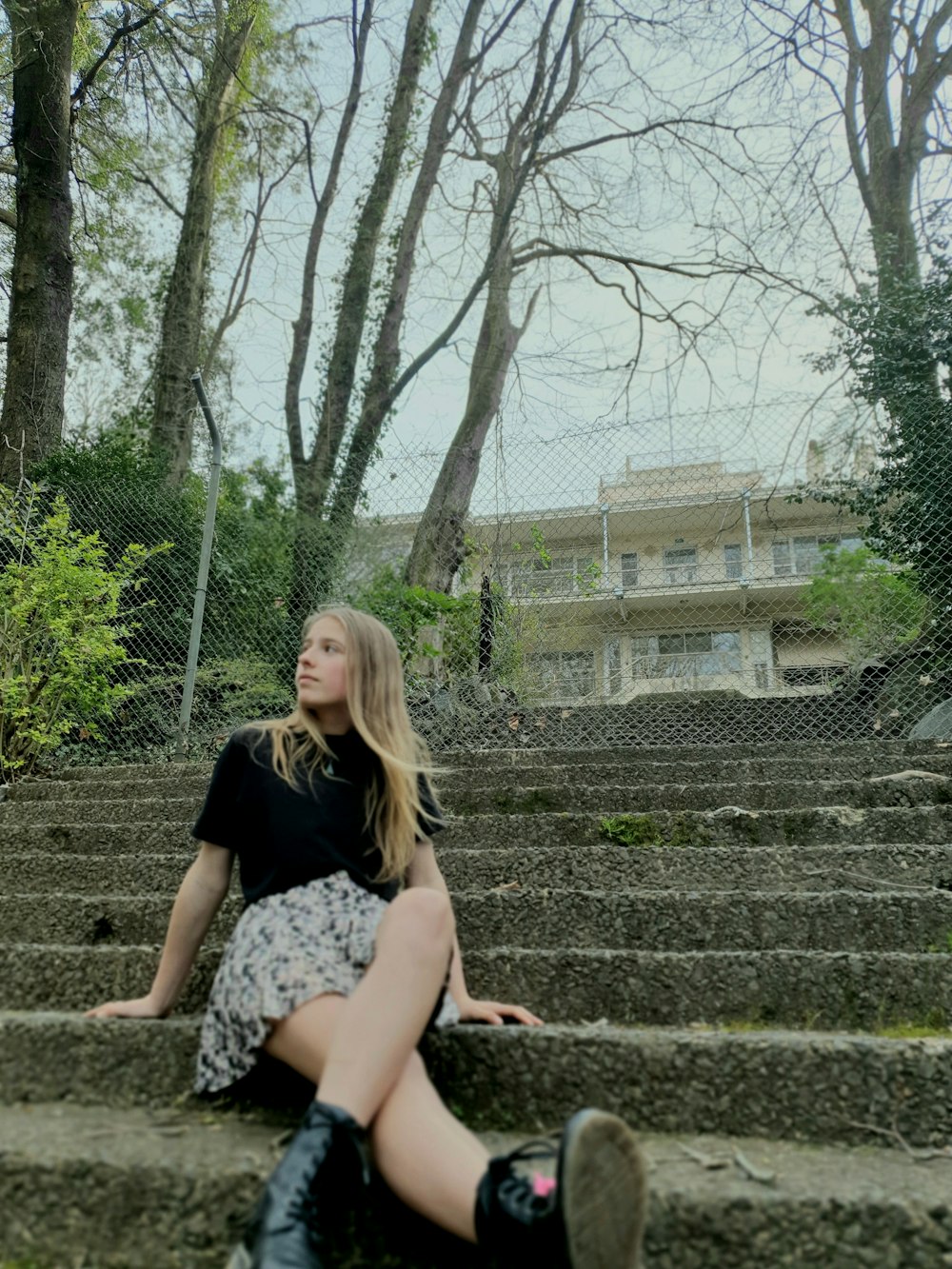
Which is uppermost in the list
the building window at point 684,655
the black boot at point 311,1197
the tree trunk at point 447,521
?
the tree trunk at point 447,521

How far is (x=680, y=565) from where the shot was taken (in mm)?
4305

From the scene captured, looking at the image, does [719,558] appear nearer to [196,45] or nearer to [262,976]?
[262,976]

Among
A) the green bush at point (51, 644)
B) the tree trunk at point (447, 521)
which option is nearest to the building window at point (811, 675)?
the tree trunk at point (447, 521)

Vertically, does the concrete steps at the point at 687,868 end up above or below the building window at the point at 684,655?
below

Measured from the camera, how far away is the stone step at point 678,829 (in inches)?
102

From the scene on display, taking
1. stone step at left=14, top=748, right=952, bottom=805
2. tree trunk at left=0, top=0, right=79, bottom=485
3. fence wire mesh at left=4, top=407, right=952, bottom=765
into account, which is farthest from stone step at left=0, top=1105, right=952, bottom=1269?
tree trunk at left=0, top=0, right=79, bottom=485

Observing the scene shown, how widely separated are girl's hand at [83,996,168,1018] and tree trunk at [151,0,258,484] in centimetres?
610

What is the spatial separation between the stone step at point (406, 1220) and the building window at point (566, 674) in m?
3.16

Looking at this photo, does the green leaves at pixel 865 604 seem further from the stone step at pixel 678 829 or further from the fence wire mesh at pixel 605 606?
the stone step at pixel 678 829

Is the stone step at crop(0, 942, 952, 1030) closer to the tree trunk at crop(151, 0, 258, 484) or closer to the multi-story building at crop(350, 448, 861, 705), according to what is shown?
the multi-story building at crop(350, 448, 861, 705)

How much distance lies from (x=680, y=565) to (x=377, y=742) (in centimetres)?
283

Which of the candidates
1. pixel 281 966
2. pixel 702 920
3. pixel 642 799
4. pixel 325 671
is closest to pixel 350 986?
pixel 281 966

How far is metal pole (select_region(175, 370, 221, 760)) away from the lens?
172 inches

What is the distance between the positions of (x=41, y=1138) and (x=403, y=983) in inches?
21.0
